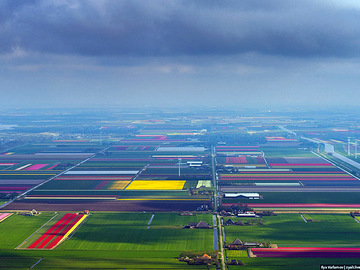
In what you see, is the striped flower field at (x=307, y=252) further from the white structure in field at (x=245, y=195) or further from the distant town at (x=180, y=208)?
the white structure in field at (x=245, y=195)

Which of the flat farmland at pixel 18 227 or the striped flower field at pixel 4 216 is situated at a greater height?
the striped flower field at pixel 4 216

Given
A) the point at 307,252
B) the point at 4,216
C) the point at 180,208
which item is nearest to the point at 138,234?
the point at 180,208

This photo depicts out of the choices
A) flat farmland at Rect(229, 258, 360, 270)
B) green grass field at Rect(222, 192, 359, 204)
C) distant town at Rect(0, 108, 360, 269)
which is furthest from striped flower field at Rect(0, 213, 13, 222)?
flat farmland at Rect(229, 258, 360, 270)

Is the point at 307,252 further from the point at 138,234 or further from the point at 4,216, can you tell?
the point at 4,216

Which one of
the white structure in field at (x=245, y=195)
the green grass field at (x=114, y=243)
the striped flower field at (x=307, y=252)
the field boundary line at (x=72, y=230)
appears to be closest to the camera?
the green grass field at (x=114, y=243)

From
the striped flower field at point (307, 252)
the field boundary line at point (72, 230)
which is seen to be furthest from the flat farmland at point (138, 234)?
the striped flower field at point (307, 252)
